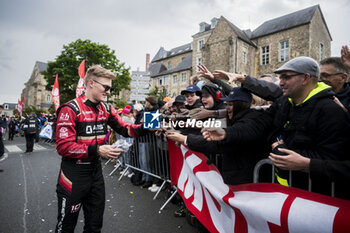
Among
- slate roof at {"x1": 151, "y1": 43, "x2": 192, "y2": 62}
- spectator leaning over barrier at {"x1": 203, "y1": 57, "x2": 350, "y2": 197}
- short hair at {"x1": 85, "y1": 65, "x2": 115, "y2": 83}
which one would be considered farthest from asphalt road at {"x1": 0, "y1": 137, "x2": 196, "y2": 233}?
slate roof at {"x1": 151, "y1": 43, "x2": 192, "y2": 62}

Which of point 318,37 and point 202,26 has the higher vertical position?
point 202,26

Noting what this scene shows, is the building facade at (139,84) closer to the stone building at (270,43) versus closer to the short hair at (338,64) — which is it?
the short hair at (338,64)

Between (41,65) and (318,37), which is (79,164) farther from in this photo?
(41,65)

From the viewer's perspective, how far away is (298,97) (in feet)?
6.04

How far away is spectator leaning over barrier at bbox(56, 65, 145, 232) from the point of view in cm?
218

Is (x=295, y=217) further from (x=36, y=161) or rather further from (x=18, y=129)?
(x=18, y=129)

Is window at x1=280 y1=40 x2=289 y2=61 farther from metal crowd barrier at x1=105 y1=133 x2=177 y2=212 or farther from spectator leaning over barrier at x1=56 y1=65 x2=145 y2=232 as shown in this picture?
spectator leaning over barrier at x1=56 y1=65 x2=145 y2=232

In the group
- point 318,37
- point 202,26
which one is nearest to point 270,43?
point 318,37

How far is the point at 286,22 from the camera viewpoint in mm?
27047

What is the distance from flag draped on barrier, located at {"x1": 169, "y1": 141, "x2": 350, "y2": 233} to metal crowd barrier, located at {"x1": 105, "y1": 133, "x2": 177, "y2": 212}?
57.7 inches

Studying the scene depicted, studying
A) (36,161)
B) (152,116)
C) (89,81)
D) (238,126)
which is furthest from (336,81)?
(36,161)

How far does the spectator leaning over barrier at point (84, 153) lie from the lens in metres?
2.18

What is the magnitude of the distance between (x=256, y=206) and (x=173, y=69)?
4068 centimetres

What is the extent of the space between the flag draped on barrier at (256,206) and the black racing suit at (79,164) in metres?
1.19
